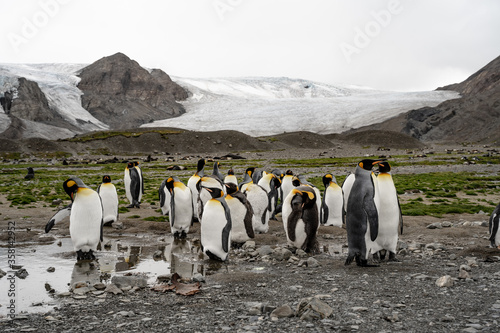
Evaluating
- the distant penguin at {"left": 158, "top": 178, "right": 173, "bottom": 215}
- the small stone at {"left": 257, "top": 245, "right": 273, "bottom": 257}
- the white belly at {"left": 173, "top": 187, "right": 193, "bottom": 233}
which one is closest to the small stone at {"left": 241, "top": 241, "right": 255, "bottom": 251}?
the small stone at {"left": 257, "top": 245, "right": 273, "bottom": 257}

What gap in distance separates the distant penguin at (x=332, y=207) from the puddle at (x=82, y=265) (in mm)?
3050

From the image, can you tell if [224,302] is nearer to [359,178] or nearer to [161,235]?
[359,178]

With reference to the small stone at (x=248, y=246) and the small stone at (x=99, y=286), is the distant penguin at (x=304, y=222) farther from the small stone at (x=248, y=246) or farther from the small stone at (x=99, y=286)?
the small stone at (x=99, y=286)

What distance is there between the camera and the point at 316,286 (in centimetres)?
495

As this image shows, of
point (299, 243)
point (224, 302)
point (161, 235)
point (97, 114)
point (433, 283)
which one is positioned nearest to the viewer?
point (224, 302)

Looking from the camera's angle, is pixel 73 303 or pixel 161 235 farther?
pixel 161 235

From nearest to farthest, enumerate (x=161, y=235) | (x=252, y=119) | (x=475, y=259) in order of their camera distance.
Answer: (x=475, y=259) → (x=161, y=235) → (x=252, y=119)

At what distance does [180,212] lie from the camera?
857 centimetres

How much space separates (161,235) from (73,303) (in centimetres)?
432

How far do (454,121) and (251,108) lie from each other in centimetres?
2986

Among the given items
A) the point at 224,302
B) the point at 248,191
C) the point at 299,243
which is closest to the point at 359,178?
the point at 299,243

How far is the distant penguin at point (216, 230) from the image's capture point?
664 centimetres

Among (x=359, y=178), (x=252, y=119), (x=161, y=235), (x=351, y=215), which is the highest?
(x=252, y=119)

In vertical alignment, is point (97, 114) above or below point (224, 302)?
above
